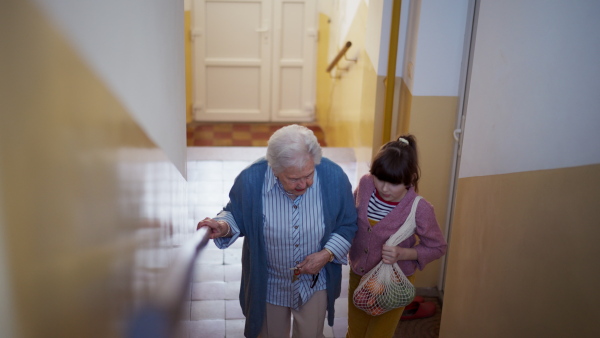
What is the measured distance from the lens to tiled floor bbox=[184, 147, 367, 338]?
3.82 meters

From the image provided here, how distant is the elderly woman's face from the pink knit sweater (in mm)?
342

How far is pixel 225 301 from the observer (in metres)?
4.09

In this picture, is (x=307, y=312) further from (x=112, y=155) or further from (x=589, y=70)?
(x=589, y=70)

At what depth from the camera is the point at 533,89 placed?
256 centimetres

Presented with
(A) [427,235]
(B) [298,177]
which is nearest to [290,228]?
(B) [298,177]

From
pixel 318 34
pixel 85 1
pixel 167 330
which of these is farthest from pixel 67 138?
pixel 318 34

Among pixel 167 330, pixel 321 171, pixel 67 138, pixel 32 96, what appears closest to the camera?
pixel 167 330

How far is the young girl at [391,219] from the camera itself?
2525 mm

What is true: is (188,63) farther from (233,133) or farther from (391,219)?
(391,219)

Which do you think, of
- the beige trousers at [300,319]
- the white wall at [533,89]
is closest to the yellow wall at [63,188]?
the beige trousers at [300,319]

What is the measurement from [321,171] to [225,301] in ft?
5.93

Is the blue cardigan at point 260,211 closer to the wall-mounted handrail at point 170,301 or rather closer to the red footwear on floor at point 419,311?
the wall-mounted handrail at point 170,301

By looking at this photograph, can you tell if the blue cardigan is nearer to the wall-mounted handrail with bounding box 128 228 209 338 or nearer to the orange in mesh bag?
the orange in mesh bag

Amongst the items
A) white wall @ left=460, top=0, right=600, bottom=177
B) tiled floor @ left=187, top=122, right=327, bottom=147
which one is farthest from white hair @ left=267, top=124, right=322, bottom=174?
tiled floor @ left=187, top=122, right=327, bottom=147
